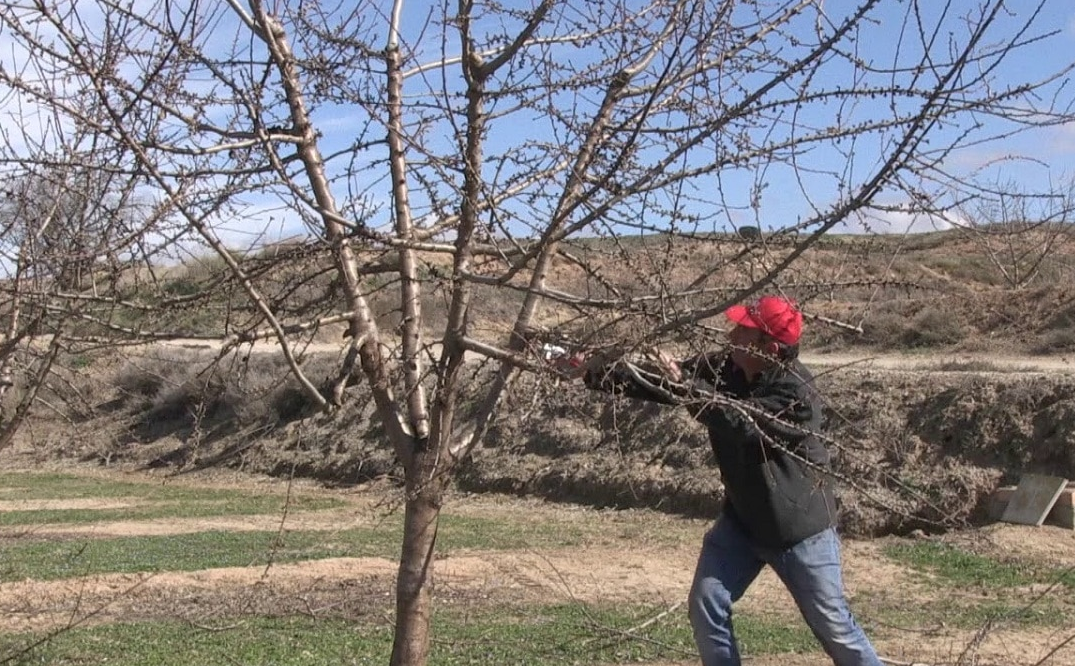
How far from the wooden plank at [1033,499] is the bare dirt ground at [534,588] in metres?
0.22

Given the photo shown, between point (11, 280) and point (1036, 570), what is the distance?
9677 millimetres

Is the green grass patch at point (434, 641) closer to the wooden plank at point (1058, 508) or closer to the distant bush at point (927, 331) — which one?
the wooden plank at point (1058, 508)

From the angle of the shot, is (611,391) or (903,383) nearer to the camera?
(611,391)

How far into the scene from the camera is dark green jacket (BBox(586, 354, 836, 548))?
14.8 ft

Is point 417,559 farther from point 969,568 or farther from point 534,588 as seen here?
point 969,568

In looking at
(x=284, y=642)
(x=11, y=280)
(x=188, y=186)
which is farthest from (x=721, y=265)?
(x=284, y=642)

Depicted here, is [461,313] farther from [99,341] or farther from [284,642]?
[284,642]

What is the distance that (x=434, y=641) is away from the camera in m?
7.72

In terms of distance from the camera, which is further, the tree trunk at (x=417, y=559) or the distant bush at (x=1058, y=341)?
the distant bush at (x=1058, y=341)

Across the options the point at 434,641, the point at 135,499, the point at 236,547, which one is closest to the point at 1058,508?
the point at 434,641

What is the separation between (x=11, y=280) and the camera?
4551 mm

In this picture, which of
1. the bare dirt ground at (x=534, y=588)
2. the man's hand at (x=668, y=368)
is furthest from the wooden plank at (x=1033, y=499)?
the man's hand at (x=668, y=368)

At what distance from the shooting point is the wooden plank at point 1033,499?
13.2m

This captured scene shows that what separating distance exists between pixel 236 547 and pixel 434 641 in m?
6.60
